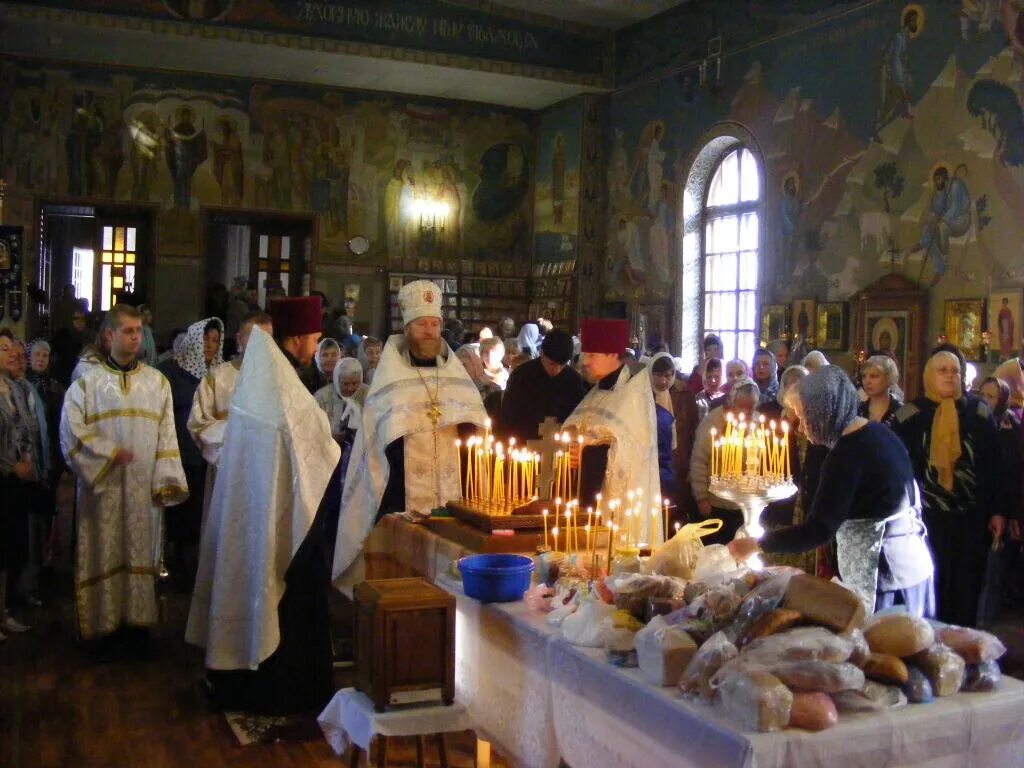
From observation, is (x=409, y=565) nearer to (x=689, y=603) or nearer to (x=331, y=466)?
(x=331, y=466)

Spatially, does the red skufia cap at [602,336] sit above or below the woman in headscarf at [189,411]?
above

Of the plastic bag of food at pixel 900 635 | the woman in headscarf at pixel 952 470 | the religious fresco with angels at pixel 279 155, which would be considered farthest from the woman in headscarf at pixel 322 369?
the religious fresco with angels at pixel 279 155

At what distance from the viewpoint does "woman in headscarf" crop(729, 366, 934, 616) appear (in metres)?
3.64

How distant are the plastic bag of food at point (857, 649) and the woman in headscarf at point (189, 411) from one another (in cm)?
582

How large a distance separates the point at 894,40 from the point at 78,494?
10.2 m

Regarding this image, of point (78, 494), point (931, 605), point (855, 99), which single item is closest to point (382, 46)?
point (855, 99)

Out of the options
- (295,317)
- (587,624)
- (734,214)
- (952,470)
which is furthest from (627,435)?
(734,214)

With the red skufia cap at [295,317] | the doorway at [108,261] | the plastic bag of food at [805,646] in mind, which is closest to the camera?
the plastic bag of food at [805,646]

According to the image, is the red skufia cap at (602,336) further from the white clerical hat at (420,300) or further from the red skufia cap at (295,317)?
the red skufia cap at (295,317)

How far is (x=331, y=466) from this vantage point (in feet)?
17.2

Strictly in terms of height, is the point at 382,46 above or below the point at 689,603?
above

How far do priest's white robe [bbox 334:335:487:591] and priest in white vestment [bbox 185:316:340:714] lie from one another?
16.7 inches

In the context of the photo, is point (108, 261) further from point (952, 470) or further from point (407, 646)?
point (407, 646)

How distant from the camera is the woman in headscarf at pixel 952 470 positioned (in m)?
6.02
